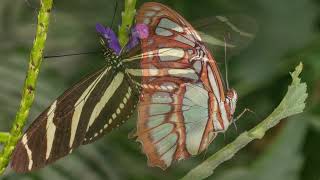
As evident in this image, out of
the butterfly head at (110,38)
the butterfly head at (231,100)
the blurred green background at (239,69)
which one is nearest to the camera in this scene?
the butterfly head at (110,38)

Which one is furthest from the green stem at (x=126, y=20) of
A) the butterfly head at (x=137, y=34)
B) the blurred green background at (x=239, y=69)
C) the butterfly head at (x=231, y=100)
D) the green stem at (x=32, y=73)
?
the blurred green background at (x=239, y=69)

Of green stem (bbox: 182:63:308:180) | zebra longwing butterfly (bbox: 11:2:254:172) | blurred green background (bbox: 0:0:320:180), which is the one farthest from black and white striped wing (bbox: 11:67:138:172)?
blurred green background (bbox: 0:0:320:180)

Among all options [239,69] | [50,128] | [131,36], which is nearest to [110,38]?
[131,36]

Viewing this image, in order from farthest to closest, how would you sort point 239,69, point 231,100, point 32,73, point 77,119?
point 239,69 → point 231,100 → point 77,119 → point 32,73

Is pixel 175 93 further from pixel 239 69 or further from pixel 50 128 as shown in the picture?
pixel 239 69

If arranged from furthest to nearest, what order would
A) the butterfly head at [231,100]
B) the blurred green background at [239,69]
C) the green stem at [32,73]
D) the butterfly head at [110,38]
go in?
the blurred green background at [239,69] → the butterfly head at [231,100] → the butterfly head at [110,38] → the green stem at [32,73]

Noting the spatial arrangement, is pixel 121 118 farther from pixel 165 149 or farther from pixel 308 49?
pixel 308 49

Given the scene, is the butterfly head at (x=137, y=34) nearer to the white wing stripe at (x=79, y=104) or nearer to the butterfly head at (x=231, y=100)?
the white wing stripe at (x=79, y=104)
